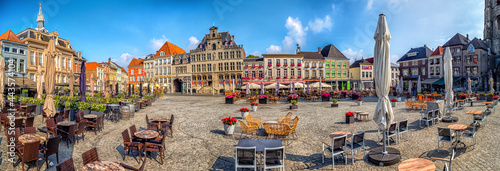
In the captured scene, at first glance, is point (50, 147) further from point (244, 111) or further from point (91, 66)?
point (91, 66)

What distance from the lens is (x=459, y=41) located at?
4538 centimetres

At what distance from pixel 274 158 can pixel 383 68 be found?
387 centimetres

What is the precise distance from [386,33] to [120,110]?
45.0 ft

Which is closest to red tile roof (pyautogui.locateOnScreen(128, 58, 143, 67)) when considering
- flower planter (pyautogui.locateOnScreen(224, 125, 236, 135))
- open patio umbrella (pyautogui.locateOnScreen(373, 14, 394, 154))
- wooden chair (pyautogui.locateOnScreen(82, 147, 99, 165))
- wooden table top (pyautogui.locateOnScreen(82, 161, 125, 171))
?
flower planter (pyautogui.locateOnScreen(224, 125, 236, 135))

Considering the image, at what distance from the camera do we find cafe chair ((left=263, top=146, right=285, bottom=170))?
515cm

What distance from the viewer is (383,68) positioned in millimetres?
5914

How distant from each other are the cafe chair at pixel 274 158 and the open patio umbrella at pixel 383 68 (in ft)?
10.1

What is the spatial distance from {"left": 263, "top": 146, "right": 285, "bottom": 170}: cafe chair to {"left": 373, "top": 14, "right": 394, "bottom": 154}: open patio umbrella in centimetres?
307

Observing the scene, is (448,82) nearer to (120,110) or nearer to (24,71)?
(120,110)

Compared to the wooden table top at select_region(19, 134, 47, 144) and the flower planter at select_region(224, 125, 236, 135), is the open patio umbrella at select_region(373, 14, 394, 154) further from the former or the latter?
the wooden table top at select_region(19, 134, 47, 144)

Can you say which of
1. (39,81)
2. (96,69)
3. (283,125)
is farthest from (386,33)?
(96,69)

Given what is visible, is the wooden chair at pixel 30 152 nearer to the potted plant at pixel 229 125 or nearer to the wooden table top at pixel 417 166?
the potted plant at pixel 229 125

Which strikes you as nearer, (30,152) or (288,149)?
(30,152)

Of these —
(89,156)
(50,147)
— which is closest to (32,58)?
(50,147)
